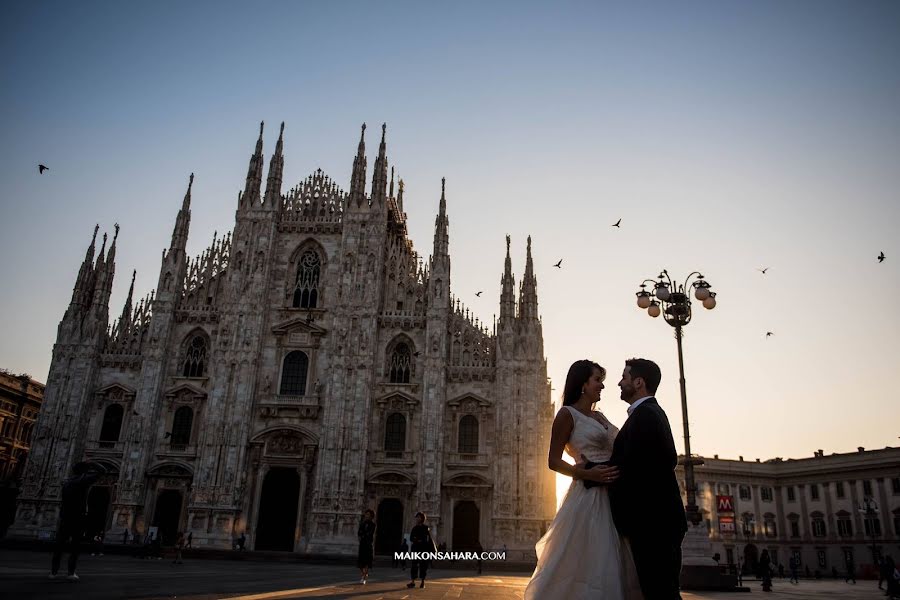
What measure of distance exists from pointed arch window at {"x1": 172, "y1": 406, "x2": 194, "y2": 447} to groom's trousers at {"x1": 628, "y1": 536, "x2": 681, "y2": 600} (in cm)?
3395

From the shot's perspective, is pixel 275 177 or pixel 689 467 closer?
pixel 689 467

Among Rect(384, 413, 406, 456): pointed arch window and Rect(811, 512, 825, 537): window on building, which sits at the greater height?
Rect(384, 413, 406, 456): pointed arch window

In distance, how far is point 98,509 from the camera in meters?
33.6

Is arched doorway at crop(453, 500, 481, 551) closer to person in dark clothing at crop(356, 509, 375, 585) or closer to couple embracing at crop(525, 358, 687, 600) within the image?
person in dark clothing at crop(356, 509, 375, 585)

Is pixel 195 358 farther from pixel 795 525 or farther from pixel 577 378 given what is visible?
pixel 795 525

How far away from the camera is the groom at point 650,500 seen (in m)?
4.28

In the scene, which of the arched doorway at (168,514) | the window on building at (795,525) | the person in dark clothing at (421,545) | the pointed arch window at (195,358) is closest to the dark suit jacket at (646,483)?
the person in dark clothing at (421,545)

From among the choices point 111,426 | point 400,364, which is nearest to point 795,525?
point 400,364

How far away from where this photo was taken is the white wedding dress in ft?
14.2

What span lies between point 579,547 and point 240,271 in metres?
34.8

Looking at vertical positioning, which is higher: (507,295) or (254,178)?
(254,178)

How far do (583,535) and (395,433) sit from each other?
3048 cm

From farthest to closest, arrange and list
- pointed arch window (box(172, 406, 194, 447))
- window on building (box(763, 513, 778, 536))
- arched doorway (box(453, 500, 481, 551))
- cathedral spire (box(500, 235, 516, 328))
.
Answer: window on building (box(763, 513, 778, 536)), cathedral spire (box(500, 235, 516, 328)), pointed arch window (box(172, 406, 194, 447)), arched doorway (box(453, 500, 481, 551))

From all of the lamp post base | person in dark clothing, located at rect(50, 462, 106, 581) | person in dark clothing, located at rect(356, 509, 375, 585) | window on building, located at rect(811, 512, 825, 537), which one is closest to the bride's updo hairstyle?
person in dark clothing, located at rect(50, 462, 106, 581)
